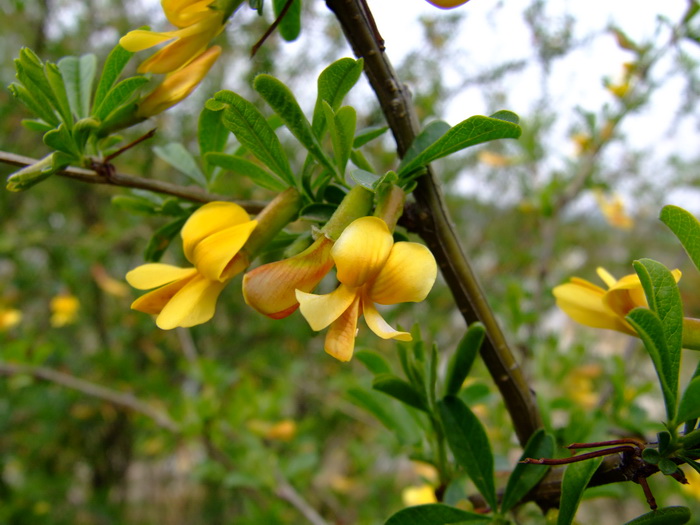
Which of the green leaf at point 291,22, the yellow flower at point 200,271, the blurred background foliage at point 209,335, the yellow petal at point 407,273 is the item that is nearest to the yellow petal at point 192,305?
the yellow flower at point 200,271

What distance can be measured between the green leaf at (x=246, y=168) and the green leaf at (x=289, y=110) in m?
0.06

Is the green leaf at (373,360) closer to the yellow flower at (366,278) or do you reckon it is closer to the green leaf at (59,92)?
the yellow flower at (366,278)

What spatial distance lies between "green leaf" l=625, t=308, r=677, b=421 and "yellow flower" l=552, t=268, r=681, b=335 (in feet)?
0.13

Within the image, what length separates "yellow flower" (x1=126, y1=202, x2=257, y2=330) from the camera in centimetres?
33

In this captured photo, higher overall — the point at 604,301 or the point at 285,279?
the point at 285,279

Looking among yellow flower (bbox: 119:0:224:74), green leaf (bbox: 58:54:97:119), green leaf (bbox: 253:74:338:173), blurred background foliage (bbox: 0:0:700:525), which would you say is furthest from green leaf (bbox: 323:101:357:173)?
blurred background foliage (bbox: 0:0:700:525)

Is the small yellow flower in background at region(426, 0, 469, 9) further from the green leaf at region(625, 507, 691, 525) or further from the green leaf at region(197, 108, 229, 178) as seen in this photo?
the green leaf at region(625, 507, 691, 525)

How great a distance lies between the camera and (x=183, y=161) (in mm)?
476

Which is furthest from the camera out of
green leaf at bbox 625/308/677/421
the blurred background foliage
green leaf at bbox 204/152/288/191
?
the blurred background foliage

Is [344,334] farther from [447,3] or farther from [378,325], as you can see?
[447,3]

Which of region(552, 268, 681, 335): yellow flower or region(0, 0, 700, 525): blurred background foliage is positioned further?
region(0, 0, 700, 525): blurred background foliage

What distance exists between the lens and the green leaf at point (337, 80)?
1.02ft

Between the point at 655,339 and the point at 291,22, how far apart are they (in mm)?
348

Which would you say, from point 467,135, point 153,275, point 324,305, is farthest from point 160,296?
point 467,135
